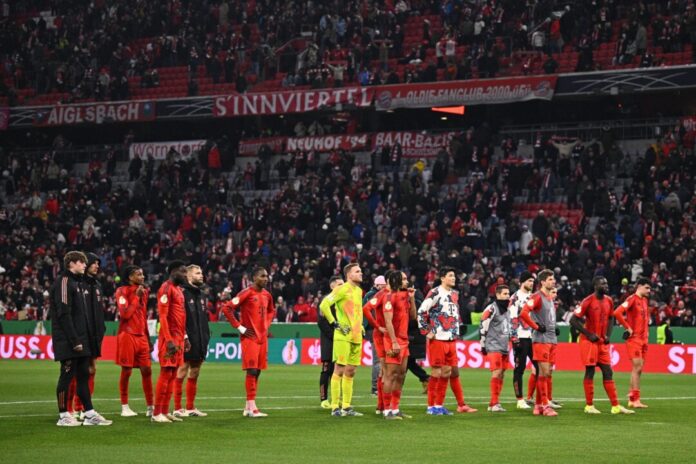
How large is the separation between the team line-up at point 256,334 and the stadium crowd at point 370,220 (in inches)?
642

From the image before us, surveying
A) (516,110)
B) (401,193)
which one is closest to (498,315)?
(401,193)

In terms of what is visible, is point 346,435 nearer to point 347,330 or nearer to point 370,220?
point 347,330

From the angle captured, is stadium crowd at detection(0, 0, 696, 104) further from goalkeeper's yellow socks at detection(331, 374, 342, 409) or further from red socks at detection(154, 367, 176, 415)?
red socks at detection(154, 367, 176, 415)

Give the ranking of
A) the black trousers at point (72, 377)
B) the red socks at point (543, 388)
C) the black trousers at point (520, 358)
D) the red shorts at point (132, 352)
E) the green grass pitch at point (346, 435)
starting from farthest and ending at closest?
the black trousers at point (520, 358) < the red socks at point (543, 388) < the red shorts at point (132, 352) < the black trousers at point (72, 377) < the green grass pitch at point (346, 435)

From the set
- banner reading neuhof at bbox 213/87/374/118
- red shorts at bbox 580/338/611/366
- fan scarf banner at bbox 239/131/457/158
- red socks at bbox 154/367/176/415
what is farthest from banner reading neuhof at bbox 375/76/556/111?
red socks at bbox 154/367/176/415

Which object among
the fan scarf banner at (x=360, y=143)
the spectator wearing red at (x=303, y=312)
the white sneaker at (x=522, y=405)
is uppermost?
the fan scarf banner at (x=360, y=143)

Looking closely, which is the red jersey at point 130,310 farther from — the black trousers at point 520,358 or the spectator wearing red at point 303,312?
the spectator wearing red at point 303,312

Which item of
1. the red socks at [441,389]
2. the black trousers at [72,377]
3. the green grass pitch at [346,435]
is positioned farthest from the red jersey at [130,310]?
the red socks at [441,389]

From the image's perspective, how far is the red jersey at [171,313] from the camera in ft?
58.9

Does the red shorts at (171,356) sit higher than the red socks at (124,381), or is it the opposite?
the red shorts at (171,356)

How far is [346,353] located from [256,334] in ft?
4.59

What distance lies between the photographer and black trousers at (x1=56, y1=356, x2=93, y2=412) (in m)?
17.2

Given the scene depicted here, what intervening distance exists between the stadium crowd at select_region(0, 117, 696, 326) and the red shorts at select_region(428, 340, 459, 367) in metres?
17.4

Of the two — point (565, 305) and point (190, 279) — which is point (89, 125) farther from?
point (190, 279)
